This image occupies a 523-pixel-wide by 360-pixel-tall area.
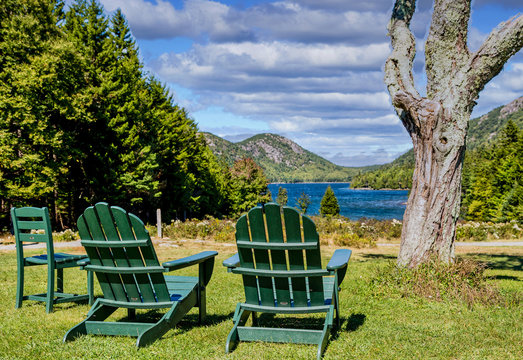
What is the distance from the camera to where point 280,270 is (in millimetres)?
3488

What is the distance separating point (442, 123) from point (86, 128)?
2283 centimetres

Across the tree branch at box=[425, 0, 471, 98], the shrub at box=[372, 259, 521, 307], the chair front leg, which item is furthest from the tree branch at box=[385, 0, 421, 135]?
the chair front leg

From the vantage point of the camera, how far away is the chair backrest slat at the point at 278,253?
339 centimetres

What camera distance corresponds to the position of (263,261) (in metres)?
3.54

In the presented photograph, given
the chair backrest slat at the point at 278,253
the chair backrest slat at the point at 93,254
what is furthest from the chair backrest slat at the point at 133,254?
the chair backrest slat at the point at 278,253

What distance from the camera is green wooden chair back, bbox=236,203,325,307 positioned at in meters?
3.37

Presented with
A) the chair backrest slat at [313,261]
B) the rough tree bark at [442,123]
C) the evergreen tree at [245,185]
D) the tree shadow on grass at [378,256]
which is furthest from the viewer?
the evergreen tree at [245,185]

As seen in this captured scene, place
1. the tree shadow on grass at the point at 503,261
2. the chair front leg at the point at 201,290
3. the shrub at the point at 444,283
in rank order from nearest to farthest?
the chair front leg at the point at 201,290 < the shrub at the point at 444,283 < the tree shadow on grass at the point at 503,261

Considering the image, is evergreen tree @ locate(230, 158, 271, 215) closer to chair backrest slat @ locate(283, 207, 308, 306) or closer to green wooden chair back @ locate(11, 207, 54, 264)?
green wooden chair back @ locate(11, 207, 54, 264)

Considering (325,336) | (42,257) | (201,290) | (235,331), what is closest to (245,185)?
(42,257)

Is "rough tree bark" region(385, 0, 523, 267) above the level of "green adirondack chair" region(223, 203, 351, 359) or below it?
above

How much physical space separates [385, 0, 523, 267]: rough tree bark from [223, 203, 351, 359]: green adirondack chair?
2.50 meters

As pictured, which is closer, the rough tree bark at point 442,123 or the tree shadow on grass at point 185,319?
the tree shadow on grass at point 185,319

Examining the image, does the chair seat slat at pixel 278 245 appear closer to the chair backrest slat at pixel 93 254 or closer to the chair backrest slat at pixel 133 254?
the chair backrest slat at pixel 133 254
